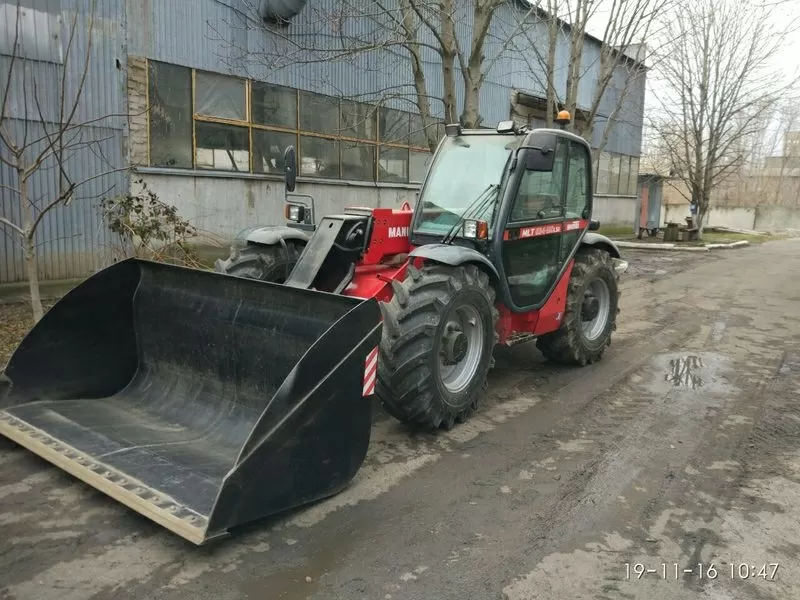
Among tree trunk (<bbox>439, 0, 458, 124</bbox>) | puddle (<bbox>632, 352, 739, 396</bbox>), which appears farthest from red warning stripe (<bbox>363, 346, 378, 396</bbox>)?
tree trunk (<bbox>439, 0, 458, 124</bbox>)

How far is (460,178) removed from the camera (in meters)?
5.59

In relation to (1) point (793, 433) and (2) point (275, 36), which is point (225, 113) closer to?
(2) point (275, 36)

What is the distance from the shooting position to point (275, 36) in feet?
39.1

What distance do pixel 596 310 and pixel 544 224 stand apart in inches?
58.2

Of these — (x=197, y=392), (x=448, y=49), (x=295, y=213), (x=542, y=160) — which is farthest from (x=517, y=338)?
(x=448, y=49)

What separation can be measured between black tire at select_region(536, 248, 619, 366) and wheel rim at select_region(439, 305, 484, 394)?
1626 mm

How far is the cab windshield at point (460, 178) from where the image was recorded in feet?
17.8

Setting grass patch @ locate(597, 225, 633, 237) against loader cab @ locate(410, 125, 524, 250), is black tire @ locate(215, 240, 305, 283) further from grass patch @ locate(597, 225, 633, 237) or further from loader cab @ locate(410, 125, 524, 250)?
grass patch @ locate(597, 225, 633, 237)

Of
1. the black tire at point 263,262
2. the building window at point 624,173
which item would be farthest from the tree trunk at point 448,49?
the building window at point 624,173

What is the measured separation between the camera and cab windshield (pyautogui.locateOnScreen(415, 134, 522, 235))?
542 centimetres

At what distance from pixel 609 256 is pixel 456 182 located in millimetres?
2333

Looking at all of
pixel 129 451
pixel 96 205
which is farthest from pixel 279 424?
pixel 96 205

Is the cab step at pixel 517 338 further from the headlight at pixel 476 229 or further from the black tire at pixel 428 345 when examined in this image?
the headlight at pixel 476 229

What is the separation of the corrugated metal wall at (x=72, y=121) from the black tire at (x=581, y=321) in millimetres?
5992
